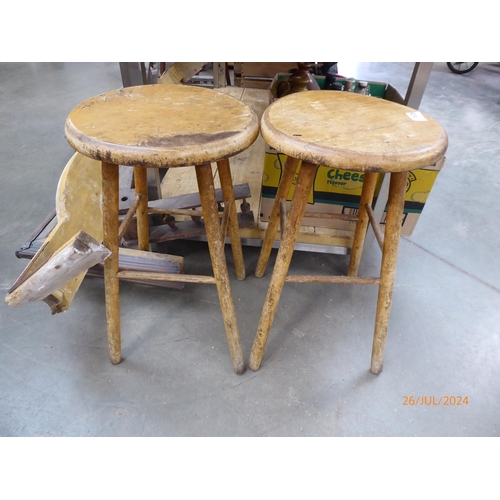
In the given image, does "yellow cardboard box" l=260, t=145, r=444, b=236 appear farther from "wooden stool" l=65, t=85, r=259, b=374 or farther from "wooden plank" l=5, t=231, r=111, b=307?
"wooden plank" l=5, t=231, r=111, b=307

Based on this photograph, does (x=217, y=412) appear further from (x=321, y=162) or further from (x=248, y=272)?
(x=321, y=162)

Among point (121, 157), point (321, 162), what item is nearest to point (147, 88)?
point (121, 157)

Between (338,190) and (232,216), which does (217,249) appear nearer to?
(232,216)

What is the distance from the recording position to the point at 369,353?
1424 mm

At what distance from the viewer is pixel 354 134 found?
0.90 metres

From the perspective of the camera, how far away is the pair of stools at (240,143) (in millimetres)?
821

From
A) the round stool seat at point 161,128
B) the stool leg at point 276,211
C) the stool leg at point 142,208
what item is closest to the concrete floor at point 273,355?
the stool leg at point 276,211

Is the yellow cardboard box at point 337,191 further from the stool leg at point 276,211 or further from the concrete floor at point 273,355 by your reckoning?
the concrete floor at point 273,355

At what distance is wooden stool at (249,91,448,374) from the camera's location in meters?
0.83

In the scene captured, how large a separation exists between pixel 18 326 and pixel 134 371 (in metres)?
0.57

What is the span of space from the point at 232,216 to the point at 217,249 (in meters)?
0.41

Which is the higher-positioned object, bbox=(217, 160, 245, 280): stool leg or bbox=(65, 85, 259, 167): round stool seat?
bbox=(65, 85, 259, 167): round stool seat

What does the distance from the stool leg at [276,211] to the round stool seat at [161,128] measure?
0.30 meters
